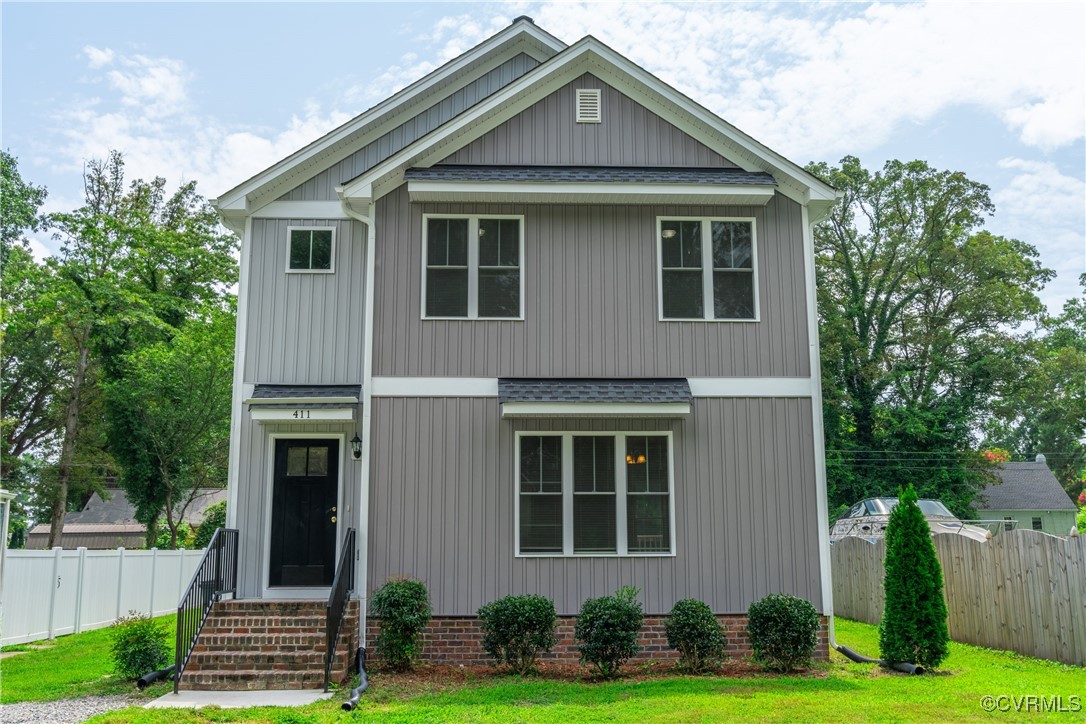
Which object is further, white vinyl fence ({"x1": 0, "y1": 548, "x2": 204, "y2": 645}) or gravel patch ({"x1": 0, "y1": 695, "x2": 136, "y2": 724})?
white vinyl fence ({"x1": 0, "y1": 548, "x2": 204, "y2": 645})

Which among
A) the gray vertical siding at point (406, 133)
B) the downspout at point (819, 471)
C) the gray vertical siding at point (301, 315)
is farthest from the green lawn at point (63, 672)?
the downspout at point (819, 471)

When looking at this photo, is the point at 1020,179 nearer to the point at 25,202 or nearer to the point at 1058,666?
the point at 1058,666

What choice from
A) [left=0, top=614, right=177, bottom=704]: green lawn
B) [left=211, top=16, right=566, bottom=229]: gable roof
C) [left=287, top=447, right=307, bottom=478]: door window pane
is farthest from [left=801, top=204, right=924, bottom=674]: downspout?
[left=0, top=614, right=177, bottom=704]: green lawn

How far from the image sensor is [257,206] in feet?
40.2

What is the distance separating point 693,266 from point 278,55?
25.2 feet

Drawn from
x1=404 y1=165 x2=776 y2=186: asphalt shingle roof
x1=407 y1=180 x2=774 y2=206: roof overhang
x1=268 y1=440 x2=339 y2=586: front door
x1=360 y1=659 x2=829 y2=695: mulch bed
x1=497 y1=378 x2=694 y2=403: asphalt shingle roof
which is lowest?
x1=360 y1=659 x2=829 y2=695: mulch bed

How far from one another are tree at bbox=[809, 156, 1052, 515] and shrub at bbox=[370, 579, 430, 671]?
81.3ft

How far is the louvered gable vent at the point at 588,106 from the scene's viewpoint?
39.4 feet

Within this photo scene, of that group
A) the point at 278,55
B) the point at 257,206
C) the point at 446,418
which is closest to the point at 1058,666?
the point at 446,418

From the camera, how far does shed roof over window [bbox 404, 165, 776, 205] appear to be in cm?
1121

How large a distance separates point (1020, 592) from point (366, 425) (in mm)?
8399

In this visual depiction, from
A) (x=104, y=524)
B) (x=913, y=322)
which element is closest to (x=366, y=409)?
(x=913, y=322)

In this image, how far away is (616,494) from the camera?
11070 mm

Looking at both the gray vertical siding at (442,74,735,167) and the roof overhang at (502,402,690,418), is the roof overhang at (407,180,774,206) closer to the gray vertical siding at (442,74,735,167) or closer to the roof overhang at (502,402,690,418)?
the gray vertical siding at (442,74,735,167)
